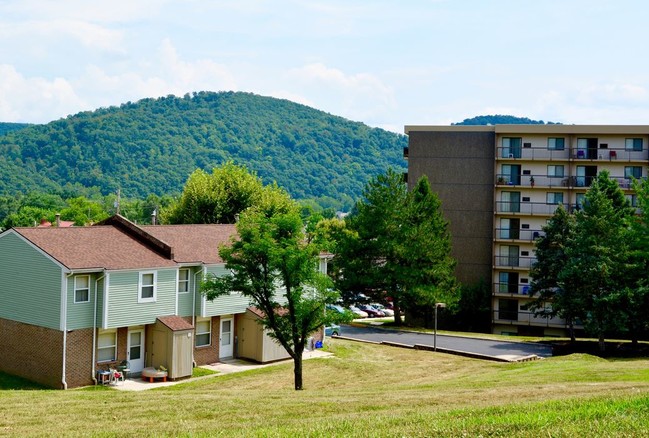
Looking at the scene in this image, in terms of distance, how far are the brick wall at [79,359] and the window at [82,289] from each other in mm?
1304

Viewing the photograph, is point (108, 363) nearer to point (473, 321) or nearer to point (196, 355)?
point (196, 355)

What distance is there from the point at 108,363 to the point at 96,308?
260 cm

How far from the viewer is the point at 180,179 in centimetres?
18712

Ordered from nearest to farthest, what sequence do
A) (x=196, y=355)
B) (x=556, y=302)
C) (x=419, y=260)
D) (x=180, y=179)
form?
(x=196, y=355), (x=556, y=302), (x=419, y=260), (x=180, y=179)

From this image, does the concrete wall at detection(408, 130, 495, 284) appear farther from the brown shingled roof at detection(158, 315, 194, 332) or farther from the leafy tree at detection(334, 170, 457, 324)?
the brown shingled roof at detection(158, 315, 194, 332)

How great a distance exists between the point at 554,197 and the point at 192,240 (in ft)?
106

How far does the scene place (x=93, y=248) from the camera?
32.1 metres

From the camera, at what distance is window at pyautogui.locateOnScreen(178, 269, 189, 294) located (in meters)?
34.5

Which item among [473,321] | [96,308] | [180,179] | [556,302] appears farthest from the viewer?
[180,179]

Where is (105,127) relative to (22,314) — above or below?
above

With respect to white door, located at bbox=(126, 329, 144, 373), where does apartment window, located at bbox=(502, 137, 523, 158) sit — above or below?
above

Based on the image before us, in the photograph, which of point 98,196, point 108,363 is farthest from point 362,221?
point 98,196

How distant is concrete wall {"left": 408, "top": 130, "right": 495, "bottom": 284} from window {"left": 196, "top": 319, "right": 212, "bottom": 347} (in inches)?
1104

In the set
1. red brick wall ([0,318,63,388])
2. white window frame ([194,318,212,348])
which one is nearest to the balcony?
white window frame ([194,318,212,348])
